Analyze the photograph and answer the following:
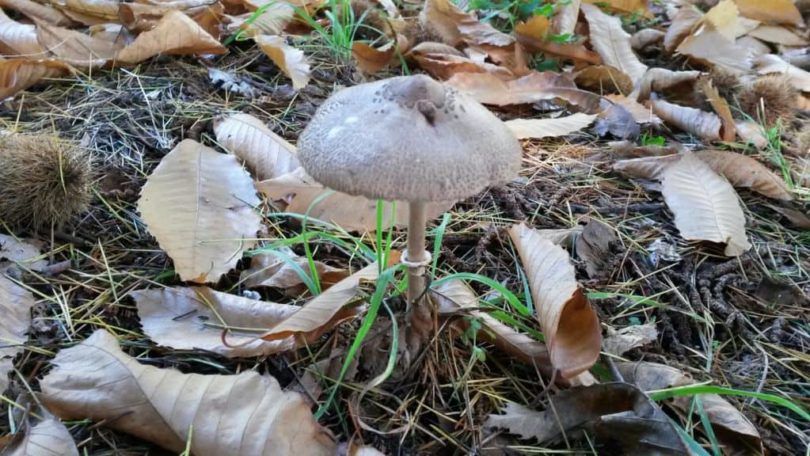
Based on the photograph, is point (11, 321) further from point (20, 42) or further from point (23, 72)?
point (20, 42)

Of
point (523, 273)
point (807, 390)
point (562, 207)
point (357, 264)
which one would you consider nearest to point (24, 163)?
point (357, 264)

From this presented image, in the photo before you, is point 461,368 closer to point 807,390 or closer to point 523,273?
point 523,273

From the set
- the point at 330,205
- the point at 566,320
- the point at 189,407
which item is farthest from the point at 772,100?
the point at 189,407

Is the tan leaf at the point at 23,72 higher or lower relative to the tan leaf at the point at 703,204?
higher

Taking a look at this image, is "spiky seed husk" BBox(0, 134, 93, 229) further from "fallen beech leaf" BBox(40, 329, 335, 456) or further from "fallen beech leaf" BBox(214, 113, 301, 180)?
"fallen beech leaf" BBox(40, 329, 335, 456)

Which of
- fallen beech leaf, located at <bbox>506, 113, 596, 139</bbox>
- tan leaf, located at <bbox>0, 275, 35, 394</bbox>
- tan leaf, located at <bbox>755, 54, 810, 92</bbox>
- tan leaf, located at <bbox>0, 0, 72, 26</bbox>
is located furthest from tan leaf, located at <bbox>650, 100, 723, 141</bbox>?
tan leaf, located at <bbox>0, 0, 72, 26</bbox>

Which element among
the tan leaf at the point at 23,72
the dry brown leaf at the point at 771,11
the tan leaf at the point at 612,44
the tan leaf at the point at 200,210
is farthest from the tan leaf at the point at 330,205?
the dry brown leaf at the point at 771,11

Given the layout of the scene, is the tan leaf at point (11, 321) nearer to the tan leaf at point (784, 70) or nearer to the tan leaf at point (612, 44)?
the tan leaf at point (612, 44)
